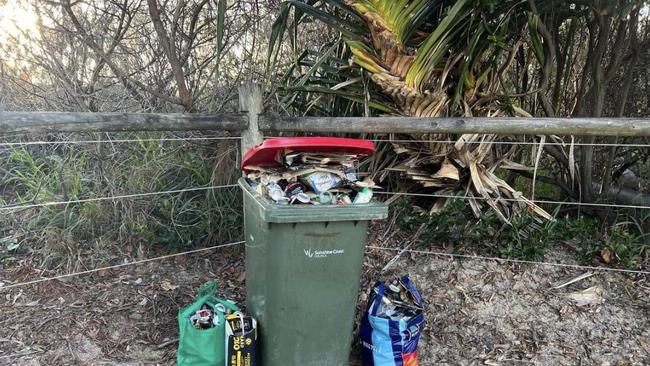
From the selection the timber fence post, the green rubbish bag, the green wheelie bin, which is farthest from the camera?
the timber fence post

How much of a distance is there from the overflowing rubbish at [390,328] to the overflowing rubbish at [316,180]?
675 mm

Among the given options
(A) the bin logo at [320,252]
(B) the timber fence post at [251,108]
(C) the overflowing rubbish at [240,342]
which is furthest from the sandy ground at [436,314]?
(B) the timber fence post at [251,108]

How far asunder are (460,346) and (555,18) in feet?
8.06

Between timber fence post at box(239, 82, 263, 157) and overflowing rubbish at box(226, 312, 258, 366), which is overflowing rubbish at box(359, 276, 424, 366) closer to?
overflowing rubbish at box(226, 312, 258, 366)

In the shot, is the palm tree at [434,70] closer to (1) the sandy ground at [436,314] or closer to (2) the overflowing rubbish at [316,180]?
(1) the sandy ground at [436,314]

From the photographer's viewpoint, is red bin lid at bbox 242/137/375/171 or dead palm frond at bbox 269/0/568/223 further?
dead palm frond at bbox 269/0/568/223

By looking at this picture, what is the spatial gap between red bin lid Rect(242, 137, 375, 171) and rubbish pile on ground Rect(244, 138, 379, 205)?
0.06 ft

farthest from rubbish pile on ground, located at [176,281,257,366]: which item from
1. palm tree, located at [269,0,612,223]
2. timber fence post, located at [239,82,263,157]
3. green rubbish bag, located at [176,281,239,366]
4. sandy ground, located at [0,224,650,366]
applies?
palm tree, located at [269,0,612,223]

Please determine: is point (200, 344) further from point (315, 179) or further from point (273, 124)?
point (273, 124)

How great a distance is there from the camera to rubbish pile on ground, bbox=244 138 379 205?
7.31ft

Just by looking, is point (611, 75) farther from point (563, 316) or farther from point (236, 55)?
point (236, 55)

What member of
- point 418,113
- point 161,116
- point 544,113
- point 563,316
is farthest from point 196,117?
point 544,113

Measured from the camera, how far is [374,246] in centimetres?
331

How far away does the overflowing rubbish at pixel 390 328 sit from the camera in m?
2.44
